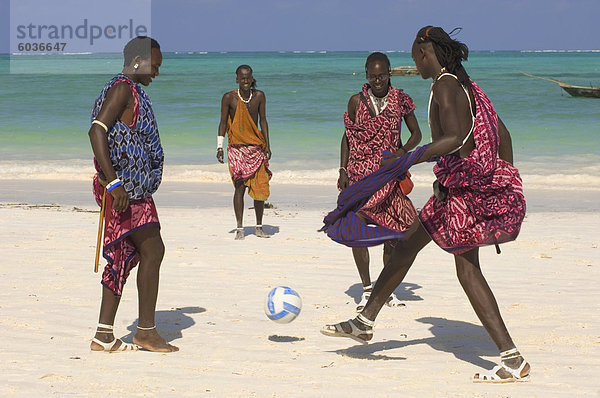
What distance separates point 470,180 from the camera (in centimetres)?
441

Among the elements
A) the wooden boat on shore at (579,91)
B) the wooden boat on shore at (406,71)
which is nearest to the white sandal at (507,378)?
the wooden boat on shore at (579,91)

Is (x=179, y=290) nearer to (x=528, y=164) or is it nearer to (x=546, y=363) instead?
(x=546, y=363)

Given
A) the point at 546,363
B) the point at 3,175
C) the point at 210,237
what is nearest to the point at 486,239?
the point at 546,363

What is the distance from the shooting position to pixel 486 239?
4.41 m

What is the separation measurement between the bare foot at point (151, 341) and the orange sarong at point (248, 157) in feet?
15.7

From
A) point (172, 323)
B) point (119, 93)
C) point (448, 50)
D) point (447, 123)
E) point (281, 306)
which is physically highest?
point (448, 50)

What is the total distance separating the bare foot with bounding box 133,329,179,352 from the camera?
16.6 feet

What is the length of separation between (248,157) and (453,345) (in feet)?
16.2

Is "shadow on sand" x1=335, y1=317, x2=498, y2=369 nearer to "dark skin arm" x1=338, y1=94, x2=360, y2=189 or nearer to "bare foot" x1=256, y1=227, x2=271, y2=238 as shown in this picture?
"dark skin arm" x1=338, y1=94, x2=360, y2=189

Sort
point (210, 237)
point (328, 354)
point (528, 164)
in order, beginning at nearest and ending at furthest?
point (328, 354)
point (210, 237)
point (528, 164)

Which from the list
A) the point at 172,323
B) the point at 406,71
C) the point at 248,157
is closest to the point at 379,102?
the point at 172,323

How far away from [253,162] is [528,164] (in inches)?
419

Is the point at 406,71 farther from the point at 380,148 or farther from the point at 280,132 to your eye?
the point at 380,148

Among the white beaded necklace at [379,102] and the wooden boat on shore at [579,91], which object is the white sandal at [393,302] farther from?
the wooden boat on shore at [579,91]
